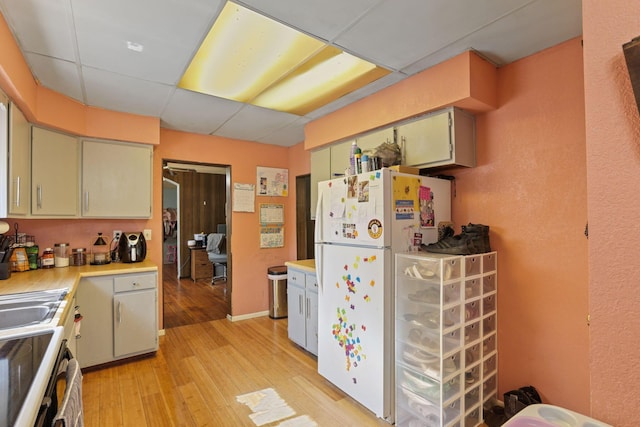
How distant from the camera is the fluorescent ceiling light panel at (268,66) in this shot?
70.8 inches

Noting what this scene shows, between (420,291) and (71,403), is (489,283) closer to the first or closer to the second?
(420,291)

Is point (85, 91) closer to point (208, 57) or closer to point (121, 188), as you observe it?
point (121, 188)

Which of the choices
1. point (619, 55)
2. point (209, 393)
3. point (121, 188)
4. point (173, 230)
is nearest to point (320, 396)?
point (209, 393)

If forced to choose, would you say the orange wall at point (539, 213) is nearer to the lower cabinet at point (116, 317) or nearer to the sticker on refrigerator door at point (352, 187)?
the sticker on refrigerator door at point (352, 187)

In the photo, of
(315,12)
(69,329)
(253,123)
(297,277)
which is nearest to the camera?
(315,12)

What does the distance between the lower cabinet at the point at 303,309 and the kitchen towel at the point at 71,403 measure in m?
2.00

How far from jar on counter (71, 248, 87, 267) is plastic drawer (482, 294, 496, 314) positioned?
11.7 ft

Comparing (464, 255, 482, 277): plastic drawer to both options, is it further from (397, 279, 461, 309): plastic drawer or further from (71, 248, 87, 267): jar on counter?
(71, 248, 87, 267): jar on counter

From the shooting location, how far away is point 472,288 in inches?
78.4

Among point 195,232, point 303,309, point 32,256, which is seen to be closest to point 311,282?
point 303,309

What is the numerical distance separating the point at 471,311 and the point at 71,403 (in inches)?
80.6

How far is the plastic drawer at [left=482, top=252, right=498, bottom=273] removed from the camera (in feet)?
6.79

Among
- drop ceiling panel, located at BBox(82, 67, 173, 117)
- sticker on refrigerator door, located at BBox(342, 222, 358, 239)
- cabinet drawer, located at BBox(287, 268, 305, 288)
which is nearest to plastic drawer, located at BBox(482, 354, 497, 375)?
sticker on refrigerator door, located at BBox(342, 222, 358, 239)

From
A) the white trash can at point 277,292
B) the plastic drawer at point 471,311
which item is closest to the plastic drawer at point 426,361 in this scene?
the plastic drawer at point 471,311
